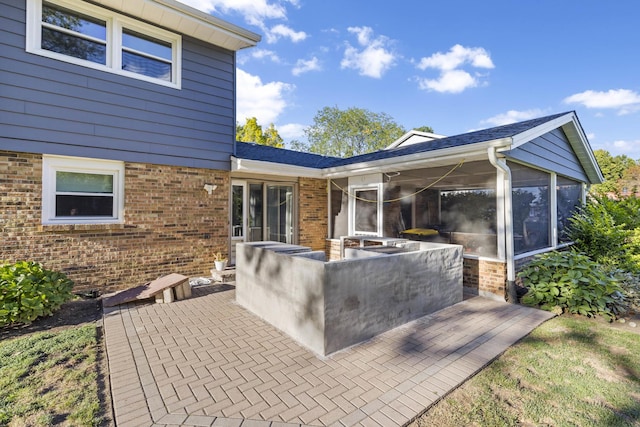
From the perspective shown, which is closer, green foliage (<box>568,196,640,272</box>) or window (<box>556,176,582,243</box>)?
green foliage (<box>568,196,640,272</box>)

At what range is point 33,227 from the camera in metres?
5.16

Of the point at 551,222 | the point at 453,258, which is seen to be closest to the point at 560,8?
the point at 551,222

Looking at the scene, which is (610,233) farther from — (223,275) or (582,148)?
(223,275)

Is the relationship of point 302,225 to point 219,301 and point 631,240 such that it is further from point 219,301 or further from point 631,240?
point 631,240

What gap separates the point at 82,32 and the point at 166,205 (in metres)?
3.43

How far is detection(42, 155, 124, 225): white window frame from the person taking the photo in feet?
17.4

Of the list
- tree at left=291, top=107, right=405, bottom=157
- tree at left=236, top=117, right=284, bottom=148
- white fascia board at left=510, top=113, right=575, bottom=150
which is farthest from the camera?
tree at left=291, top=107, right=405, bottom=157

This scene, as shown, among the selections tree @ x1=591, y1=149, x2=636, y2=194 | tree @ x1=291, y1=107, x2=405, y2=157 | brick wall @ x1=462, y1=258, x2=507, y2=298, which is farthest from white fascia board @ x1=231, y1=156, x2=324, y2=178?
tree @ x1=591, y1=149, x2=636, y2=194

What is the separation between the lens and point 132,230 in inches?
241

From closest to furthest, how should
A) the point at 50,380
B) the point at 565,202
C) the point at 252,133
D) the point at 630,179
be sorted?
1. the point at 50,380
2. the point at 565,202
3. the point at 252,133
4. the point at 630,179

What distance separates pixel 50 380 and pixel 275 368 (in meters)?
2.09

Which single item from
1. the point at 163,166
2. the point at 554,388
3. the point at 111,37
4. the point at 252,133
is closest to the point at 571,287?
the point at 554,388

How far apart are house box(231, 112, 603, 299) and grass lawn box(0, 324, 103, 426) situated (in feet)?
14.7

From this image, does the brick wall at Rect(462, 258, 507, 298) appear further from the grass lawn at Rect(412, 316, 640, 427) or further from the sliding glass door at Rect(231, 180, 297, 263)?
the sliding glass door at Rect(231, 180, 297, 263)
